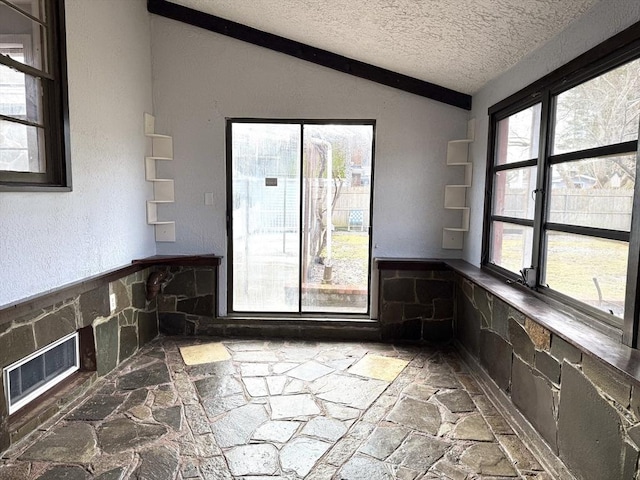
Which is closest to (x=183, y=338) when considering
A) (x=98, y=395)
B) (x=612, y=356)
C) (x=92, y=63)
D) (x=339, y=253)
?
(x=98, y=395)

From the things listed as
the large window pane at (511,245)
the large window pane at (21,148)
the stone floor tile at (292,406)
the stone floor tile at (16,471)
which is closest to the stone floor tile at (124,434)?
the stone floor tile at (16,471)

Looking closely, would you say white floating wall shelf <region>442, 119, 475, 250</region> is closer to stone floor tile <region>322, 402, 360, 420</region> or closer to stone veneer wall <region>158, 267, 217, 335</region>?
stone floor tile <region>322, 402, 360, 420</region>

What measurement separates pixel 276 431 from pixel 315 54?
10.8ft

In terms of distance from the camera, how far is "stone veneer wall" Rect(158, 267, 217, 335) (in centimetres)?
418

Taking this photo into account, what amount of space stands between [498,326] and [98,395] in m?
2.89

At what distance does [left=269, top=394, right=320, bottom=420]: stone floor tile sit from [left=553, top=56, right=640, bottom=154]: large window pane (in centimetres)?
228

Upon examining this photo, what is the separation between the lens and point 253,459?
2.26m

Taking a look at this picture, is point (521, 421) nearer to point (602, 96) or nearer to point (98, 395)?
point (602, 96)

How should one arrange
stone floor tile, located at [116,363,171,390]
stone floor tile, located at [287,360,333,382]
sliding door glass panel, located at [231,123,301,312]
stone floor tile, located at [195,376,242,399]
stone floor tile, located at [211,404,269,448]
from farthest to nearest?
sliding door glass panel, located at [231,123,301,312], stone floor tile, located at [287,360,333,382], stone floor tile, located at [116,363,171,390], stone floor tile, located at [195,376,242,399], stone floor tile, located at [211,404,269,448]

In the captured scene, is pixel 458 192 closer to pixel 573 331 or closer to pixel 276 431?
pixel 573 331

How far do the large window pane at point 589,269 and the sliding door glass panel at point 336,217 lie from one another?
6.32 feet

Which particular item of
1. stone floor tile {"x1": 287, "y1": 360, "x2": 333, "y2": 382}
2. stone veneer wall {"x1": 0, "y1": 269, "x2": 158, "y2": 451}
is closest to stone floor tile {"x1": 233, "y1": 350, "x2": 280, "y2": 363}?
stone floor tile {"x1": 287, "y1": 360, "x2": 333, "y2": 382}

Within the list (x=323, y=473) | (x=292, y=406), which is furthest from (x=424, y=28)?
(x=323, y=473)

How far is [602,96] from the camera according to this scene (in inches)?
84.6
